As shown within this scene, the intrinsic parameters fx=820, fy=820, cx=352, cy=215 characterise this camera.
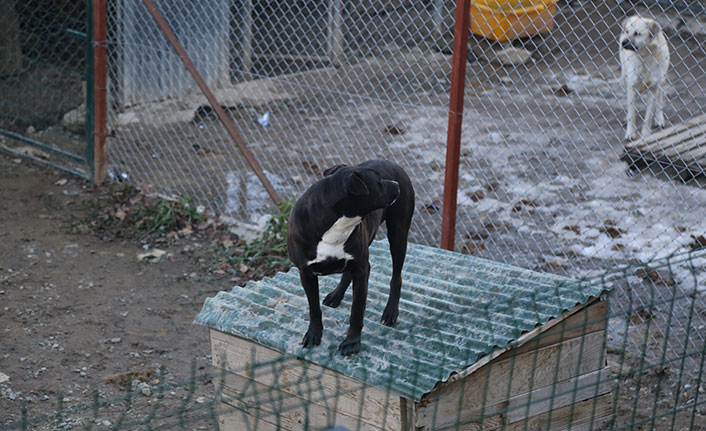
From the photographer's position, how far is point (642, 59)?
7363mm

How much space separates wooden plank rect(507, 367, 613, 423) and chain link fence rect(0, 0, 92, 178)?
488 centimetres

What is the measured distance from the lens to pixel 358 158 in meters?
7.65

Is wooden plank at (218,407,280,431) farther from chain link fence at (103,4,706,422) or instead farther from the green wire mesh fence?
chain link fence at (103,4,706,422)

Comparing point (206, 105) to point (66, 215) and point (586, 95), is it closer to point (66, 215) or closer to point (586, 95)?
point (66, 215)

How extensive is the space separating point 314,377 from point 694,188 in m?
4.52

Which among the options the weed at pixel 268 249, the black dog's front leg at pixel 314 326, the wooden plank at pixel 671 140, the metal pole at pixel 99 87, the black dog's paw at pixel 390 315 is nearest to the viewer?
the black dog's front leg at pixel 314 326

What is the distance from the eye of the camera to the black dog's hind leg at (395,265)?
355 cm

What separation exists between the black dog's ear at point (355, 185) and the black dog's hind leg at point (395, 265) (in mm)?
578

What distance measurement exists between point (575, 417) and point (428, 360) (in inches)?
33.7

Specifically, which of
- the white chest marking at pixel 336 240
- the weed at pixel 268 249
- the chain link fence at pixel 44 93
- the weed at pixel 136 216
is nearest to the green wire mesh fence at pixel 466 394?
the white chest marking at pixel 336 240

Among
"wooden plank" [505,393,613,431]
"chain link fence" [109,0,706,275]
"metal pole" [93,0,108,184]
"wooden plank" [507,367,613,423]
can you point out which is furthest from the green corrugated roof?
"metal pole" [93,0,108,184]

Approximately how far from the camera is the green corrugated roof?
3.25 metres

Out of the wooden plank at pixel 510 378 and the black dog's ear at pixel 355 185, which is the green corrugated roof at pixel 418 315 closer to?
the wooden plank at pixel 510 378

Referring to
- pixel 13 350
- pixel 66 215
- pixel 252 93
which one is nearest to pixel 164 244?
pixel 66 215
